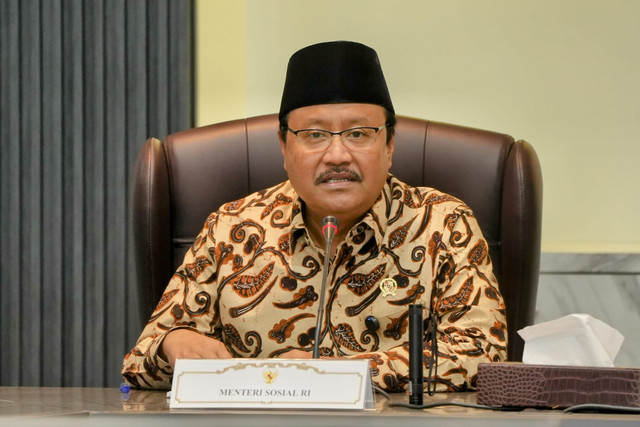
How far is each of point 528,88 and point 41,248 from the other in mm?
1616

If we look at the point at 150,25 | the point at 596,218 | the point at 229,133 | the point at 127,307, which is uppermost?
the point at 150,25

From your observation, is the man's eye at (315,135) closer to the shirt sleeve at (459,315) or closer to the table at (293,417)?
the shirt sleeve at (459,315)

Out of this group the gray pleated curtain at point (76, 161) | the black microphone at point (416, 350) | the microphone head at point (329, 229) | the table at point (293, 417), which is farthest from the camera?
the gray pleated curtain at point (76, 161)

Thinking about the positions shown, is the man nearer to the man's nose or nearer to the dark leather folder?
the man's nose

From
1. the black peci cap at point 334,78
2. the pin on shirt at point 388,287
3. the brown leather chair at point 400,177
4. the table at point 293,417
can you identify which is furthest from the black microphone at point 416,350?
the brown leather chair at point 400,177

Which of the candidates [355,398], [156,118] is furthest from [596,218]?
[355,398]

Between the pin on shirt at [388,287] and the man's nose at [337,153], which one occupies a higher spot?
the man's nose at [337,153]

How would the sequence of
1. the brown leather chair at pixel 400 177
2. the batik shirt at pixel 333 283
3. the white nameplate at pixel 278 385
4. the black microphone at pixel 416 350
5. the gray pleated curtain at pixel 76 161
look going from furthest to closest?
the gray pleated curtain at pixel 76 161
the brown leather chair at pixel 400 177
the batik shirt at pixel 333 283
the black microphone at pixel 416 350
the white nameplate at pixel 278 385

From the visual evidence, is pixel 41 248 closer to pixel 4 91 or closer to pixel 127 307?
pixel 127 307

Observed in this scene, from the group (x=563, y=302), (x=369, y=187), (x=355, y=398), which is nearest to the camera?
(x=355, y=398)

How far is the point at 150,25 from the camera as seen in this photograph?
9.30ft

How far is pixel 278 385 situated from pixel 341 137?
861mm

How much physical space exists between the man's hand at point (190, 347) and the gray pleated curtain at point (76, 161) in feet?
3.39

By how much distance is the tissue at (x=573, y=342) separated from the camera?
47.1 inches
